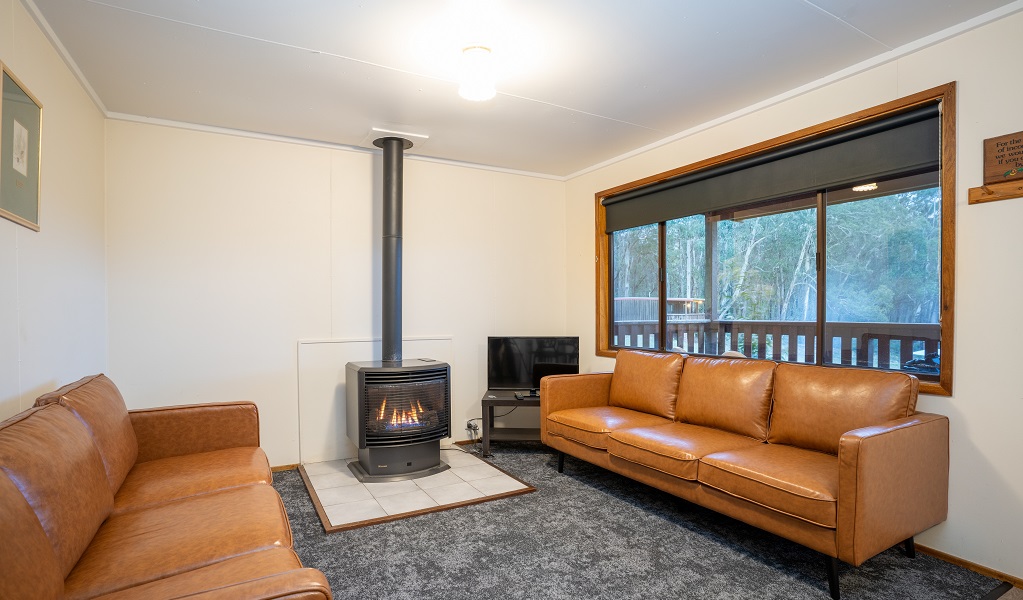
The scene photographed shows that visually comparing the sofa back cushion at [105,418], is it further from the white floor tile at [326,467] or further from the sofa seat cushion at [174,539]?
the white floor tile at [326,467]

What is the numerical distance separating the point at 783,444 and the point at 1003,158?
64.9 inches

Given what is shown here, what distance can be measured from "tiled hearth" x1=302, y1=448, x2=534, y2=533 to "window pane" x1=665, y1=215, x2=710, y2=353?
1667mm

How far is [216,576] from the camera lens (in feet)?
4.28

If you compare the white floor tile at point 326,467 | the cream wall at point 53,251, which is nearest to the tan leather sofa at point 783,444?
the white floor tile at point 326,467

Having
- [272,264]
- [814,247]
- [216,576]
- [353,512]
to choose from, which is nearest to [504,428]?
[353,512]

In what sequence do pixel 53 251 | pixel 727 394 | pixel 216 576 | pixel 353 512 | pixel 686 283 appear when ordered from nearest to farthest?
pixel 216 576 < pixel 53 251 < pixel 353 512 < pixel 727 394 < pixel 686 283

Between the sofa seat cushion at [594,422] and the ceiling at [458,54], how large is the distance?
203 centimetres

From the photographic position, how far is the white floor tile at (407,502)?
3101 mm

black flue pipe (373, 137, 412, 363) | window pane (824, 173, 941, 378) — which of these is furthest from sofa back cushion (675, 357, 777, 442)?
black flue pipe (373, 137, 412, 363)

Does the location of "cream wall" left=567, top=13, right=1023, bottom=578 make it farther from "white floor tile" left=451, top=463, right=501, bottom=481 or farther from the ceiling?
"white floor tile" left=451, top=463, right=501, bottom=481

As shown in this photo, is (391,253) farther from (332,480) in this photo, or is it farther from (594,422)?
(594,422)

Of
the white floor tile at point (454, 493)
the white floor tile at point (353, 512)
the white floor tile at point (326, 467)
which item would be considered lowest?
the white floor tile at point (326, 467)

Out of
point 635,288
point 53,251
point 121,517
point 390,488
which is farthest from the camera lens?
point 635,288

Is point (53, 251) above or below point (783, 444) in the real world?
above
